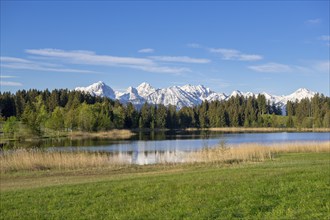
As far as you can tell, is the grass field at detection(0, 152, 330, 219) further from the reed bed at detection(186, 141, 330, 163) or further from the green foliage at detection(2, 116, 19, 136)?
the green foliage at detection(2, 116, 19, 136)

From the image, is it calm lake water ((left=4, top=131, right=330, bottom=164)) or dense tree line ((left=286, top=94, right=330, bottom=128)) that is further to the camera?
dense tree line ((left=286, top=94, right=330, bottom=128))

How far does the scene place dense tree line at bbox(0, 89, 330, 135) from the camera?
87.5m

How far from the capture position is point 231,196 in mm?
10820

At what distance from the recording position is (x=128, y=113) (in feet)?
398

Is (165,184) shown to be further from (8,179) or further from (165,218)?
(8,179)

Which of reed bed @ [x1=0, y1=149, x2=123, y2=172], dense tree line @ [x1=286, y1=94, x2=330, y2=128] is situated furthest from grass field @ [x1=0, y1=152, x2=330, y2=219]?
dense tree line @ [x1=286, y1=94, x2=330, y2=128]

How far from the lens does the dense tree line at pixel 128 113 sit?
87500mm

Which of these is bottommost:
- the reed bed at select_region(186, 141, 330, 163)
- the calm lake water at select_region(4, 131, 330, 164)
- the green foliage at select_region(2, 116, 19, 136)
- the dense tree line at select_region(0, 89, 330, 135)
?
the calm lake water at select_region(4, 131, 330, 164)

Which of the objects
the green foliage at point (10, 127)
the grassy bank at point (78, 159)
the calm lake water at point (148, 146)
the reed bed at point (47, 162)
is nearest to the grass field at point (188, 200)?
the reed bed at point (47, 162)

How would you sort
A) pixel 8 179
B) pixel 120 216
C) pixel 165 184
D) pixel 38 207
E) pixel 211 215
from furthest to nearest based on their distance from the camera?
pixel 8 179 → pixel 165 184 → pixel 38 207 → pixel 120 216 → pixel 211 215

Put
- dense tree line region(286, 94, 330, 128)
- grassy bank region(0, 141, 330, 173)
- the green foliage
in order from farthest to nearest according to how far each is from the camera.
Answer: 1. dense tree line region(286, 94, 330, 128)
2. the green foliage
3. grassy bank region(0, 141, 330, 173)

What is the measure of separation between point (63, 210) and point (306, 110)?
154102mm

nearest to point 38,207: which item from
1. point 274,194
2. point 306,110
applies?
point 274,194

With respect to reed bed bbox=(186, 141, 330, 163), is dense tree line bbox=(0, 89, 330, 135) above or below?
above
